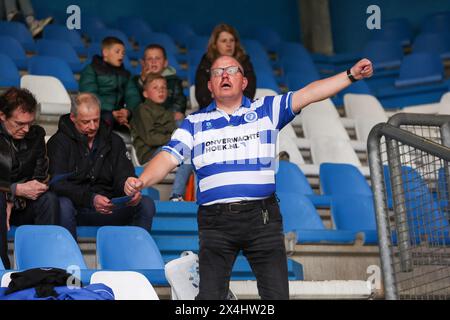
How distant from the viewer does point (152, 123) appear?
6551 millimetres

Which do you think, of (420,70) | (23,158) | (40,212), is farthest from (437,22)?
(40,212)

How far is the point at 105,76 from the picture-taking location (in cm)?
683

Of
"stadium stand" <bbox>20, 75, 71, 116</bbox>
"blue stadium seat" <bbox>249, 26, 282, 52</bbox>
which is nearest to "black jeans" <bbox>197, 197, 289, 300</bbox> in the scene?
"stadium stand" <bbox>20, 75, 71, 116</bbox>

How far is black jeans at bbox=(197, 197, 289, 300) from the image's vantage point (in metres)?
3.98

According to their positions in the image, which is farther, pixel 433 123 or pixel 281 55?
pixel 281 55

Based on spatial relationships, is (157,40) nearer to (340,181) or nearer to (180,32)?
(180,32)

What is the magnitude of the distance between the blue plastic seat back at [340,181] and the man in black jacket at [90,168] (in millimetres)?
1495

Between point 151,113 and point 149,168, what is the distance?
8.06ft

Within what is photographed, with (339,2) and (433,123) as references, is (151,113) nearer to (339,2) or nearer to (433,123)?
(433,123)

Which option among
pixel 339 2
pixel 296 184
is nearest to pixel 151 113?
pixel 296 184

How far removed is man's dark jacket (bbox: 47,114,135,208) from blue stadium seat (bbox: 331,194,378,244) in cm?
126

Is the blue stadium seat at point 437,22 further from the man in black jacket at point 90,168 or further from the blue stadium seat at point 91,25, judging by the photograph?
the man in black jacket at point 90,168

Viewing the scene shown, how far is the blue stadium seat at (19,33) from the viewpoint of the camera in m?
8.68

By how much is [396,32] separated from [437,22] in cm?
45
